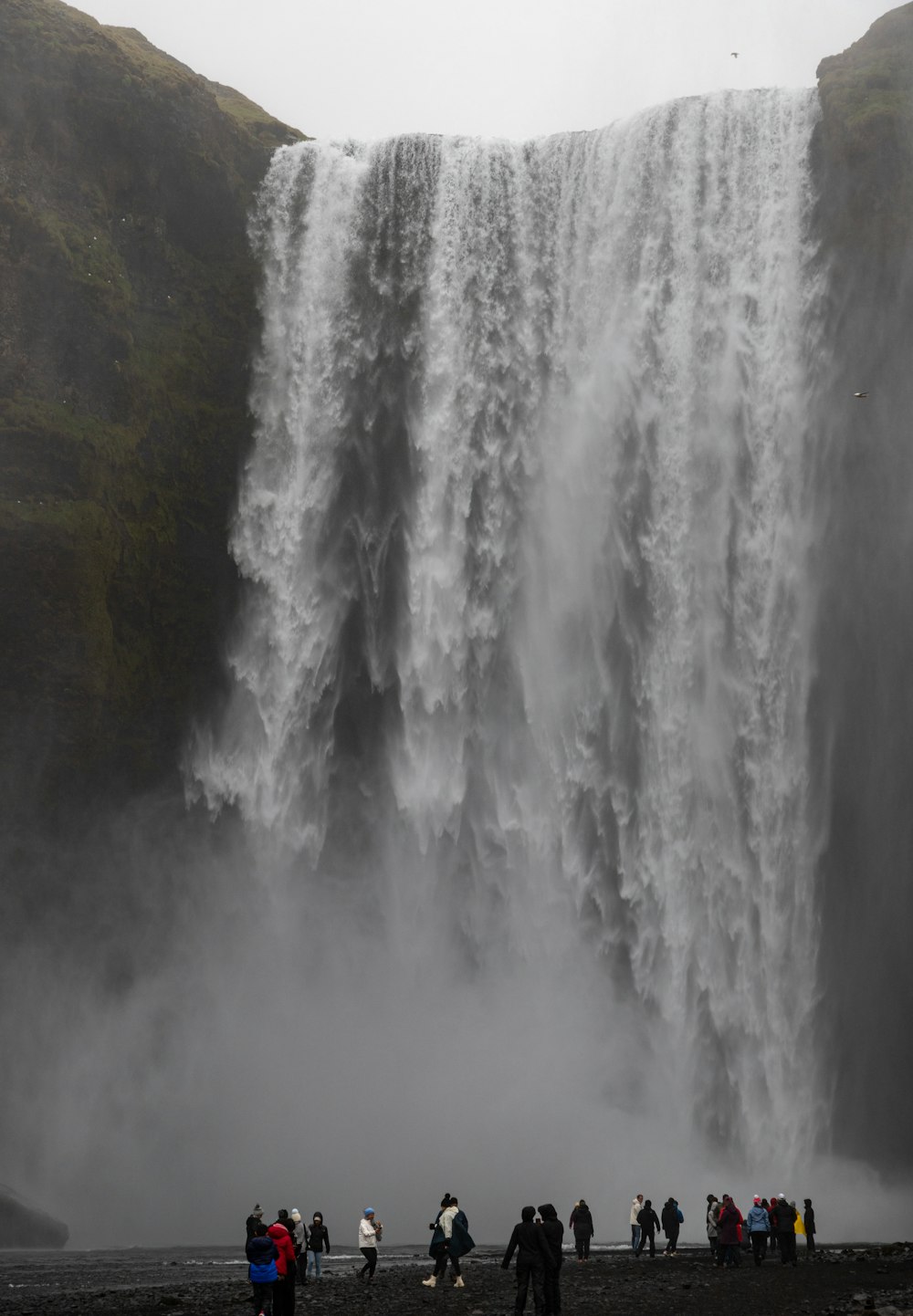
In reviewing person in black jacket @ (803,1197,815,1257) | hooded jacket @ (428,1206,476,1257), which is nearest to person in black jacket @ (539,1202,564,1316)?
hooded jacket @ (428,1206,476,1257)

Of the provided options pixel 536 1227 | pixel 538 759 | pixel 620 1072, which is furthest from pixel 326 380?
pixel 536 1227

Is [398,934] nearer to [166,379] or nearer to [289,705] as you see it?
[289,705]

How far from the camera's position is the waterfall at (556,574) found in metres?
37.4

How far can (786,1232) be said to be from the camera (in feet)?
80.3

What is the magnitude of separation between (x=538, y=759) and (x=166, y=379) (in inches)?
582

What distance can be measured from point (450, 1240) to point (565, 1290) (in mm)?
1774

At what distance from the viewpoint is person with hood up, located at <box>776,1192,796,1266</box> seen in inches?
964

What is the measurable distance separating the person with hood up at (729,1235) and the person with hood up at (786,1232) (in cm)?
67

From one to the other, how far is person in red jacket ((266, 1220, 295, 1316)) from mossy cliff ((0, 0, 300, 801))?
2402 cm

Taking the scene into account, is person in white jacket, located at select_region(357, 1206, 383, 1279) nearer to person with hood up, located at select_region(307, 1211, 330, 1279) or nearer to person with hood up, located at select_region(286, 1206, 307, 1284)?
person with hood up, located at select_region(286, 1206, 307, 1284)

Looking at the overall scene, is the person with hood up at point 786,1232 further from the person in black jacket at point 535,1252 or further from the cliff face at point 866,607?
the cliff face at point 866,607

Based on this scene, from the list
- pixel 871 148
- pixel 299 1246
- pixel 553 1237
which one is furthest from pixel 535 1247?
pixel 871 148

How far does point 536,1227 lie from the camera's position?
1562cm

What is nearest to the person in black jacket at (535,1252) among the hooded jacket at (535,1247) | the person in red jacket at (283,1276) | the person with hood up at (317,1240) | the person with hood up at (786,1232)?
the hooded jacket at (535,1247)
